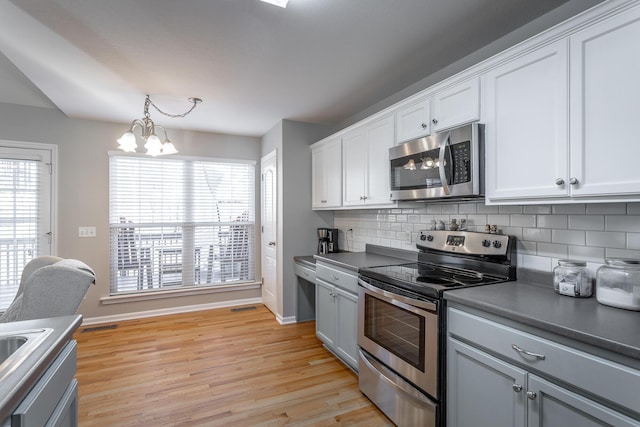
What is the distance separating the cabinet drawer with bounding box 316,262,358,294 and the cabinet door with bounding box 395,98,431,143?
117 centimetres

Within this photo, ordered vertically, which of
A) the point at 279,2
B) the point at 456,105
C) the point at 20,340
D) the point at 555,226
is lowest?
the point at 20,340

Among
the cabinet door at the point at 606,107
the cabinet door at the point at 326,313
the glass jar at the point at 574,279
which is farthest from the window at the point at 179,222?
the cabinet door at the point at 606,107

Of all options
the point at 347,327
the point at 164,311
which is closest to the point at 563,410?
the point at 347,327

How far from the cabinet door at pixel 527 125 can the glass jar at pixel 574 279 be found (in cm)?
38

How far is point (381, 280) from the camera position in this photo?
7.09 ft

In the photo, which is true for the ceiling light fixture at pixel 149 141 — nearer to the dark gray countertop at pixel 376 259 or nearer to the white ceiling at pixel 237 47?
the white ceiling at pixel 237 47

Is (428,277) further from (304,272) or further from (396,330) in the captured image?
(304,272)

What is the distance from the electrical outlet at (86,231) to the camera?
150 inches

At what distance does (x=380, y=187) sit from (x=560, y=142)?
1431mm

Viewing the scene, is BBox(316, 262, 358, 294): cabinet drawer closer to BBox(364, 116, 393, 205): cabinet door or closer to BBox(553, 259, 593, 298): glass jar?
BBox(364, 116, 393, 205): cabinet door

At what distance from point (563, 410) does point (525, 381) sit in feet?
A: 0.46

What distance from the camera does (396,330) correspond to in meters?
2.02

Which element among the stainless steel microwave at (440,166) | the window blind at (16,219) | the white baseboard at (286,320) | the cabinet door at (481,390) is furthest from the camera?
the white baseboard at (286,320)

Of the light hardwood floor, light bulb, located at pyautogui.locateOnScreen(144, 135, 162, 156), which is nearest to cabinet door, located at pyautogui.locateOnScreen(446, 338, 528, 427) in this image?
the light hardwood floor
